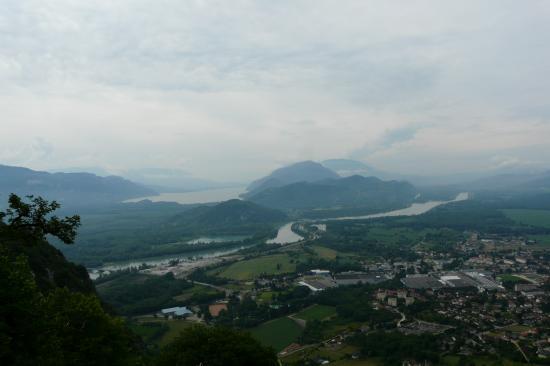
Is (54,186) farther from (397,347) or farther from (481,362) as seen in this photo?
(481,362)

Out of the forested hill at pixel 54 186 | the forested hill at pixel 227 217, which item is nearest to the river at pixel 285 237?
the forested hill at pixel 227 217

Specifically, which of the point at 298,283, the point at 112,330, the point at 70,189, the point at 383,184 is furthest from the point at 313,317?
the point at 70,189

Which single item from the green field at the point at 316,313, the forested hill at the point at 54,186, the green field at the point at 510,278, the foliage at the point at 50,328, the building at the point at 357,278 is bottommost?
the green field at the point at 510,278

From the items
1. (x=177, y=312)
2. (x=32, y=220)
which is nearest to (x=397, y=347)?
(x=177, y=312)

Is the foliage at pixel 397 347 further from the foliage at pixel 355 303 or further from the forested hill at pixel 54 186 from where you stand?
the forested hill at pixel 54 186

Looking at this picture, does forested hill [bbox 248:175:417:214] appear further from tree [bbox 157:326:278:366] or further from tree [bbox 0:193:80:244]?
tree [bbox 0:193:80:244]
